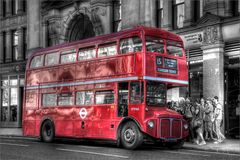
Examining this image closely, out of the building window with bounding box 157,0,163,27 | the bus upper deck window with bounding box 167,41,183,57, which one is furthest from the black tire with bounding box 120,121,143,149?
the building window with bounding box 157,0,163,27

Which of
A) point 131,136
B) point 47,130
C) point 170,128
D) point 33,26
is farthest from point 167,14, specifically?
point 33,26

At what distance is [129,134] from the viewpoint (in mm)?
17047

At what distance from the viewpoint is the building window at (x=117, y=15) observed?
29525 mm

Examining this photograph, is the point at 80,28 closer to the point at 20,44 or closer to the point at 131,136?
the point at 20,44

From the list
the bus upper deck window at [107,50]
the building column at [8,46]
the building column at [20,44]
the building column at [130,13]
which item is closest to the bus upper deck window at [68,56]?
the bus upper deck window at [107,50]

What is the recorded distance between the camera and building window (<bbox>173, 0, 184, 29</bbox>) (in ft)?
82.3

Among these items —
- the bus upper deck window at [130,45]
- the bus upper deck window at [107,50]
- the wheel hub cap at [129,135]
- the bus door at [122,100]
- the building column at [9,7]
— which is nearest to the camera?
the wheel hub cap at [129,135]

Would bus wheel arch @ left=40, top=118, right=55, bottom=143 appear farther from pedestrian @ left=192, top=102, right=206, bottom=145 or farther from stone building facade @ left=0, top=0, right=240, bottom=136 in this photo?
pedestrian @ left=192, top=102, right=206, bottom=145

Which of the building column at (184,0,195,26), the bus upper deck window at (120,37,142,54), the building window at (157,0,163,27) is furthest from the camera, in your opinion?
the building window at (157,0,163,27)

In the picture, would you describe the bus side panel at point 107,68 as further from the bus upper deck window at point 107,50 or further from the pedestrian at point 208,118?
the pedestrian at point 208,118

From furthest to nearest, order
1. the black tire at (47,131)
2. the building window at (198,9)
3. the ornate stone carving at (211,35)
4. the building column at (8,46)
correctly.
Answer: the building column at (8,46) → the building window at (198,9) → the ornate stone carving at (211,35) → the black tire at (47,131)

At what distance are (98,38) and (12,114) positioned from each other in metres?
21.4

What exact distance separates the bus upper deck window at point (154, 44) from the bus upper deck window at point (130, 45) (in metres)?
0.30

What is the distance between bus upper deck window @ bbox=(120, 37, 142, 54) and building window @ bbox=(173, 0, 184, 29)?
26.1ft
